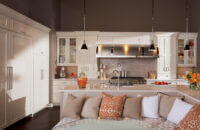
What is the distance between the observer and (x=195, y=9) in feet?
19.9

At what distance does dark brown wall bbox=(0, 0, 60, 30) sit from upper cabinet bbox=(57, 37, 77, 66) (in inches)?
22.9

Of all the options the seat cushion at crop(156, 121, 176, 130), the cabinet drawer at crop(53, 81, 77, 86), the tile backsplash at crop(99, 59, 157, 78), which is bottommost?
the seat cushion at crop(156, 121, 176, 130)

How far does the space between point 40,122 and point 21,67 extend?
1.38 meters

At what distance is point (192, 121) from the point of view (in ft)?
7.20

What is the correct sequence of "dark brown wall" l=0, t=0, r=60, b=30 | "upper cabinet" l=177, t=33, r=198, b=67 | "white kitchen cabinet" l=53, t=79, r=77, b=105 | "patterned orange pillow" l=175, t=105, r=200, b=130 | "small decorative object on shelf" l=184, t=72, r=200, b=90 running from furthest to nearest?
"upper cabinet" l=177, t=33, r=198, b=67, "white kitchen cabinet" l=53, t=79, r=77, b=105, "dark brown wall" l=0, t=0, r=60, b=30, "small decorative object on shelf" l=184, t=72, r=200, b=90, "patterned orange pillow" l=175, t=105, r=200, b=130

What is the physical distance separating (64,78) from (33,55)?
156 cm

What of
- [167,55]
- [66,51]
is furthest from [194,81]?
[66,51]

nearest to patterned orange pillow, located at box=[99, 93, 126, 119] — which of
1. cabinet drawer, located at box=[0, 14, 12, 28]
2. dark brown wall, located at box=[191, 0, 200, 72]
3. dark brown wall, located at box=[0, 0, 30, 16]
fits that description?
cabinet drawer, located at box=[0, 14, 12, 28]

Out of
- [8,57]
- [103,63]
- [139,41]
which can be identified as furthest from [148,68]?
[8,57]

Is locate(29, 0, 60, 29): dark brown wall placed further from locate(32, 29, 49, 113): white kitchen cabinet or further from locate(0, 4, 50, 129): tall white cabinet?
locate(32, 29, 49, 113): white kitchen cabinet

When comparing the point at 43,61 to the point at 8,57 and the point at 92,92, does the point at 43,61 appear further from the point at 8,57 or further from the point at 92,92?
the point at 92,92

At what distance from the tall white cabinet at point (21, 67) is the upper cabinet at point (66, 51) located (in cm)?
57

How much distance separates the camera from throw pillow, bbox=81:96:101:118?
118 inches

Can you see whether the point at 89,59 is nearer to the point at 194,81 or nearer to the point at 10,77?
the point at 10,77
